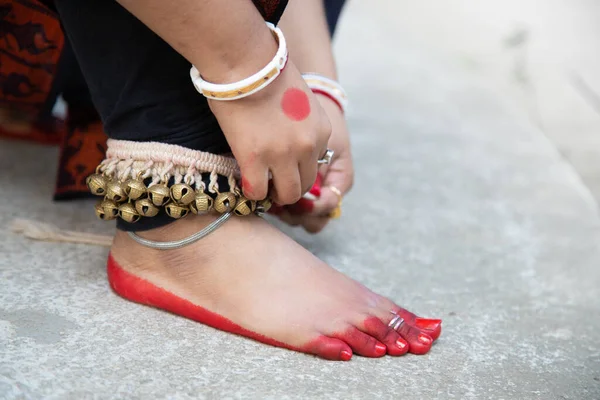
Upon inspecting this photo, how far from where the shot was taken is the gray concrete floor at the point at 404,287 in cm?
74

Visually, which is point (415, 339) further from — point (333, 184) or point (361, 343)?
point (333, 184)

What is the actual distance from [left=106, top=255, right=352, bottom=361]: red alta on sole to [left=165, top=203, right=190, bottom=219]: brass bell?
103 mm

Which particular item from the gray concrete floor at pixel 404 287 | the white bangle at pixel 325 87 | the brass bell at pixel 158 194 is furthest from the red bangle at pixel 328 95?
the brass bell at pixel 158 194

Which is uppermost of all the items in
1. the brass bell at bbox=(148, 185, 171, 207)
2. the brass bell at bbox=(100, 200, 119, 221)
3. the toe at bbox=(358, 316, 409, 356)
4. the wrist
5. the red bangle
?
the wrist

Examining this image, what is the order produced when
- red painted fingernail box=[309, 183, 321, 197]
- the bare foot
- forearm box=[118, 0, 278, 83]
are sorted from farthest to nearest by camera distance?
1. red painted fingernail box=[309, 183, 321, 197]
2. the bare foot
3. forearm box=[118, 0, 278, 83]

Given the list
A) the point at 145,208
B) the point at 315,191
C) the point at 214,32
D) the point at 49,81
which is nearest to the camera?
the point at 214,32

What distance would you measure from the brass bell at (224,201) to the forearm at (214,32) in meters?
0.15

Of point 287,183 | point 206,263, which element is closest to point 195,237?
point 206,263

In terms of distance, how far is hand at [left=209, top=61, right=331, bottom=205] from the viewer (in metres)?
0.77

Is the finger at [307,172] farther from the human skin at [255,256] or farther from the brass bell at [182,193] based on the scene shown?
the brass bell at [182,193]

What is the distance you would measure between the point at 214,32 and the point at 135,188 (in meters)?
0.21

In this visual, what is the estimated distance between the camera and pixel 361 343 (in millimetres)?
813

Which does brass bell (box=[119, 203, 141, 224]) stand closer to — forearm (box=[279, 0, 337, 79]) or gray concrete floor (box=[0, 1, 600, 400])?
gray concrete floor (box=[0, 1, 600, 400])

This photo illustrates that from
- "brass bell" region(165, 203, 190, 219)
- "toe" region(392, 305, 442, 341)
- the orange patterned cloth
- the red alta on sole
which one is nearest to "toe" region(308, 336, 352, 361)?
the red alta on sole
